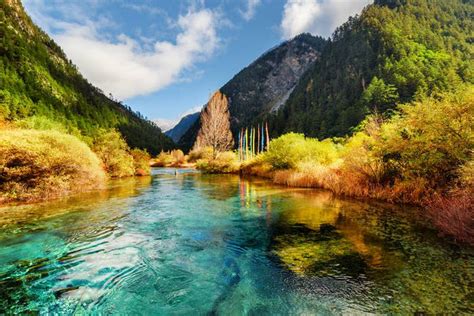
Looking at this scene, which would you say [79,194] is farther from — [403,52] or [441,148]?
[403,52]

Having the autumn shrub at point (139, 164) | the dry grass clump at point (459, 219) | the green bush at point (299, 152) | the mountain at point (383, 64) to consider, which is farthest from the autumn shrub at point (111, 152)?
the mountain at point (383, 64)

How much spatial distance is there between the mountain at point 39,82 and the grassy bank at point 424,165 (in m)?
63.8

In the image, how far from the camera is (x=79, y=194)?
19844 millimetres

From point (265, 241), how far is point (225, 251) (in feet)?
5.37

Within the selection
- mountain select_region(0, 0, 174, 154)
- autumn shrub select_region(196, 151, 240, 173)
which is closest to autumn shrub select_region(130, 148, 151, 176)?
autumn shrub select_region(196, 151, 240, 173)

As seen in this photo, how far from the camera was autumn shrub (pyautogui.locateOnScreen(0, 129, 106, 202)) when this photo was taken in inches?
626

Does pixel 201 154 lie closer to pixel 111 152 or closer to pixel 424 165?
pixel 111 152

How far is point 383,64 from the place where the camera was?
99875 mm

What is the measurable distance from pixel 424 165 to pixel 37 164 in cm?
2122

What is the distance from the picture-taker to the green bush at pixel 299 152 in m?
25.7

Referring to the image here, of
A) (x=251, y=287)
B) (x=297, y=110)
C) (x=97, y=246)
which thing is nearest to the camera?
(x=251, y=287)

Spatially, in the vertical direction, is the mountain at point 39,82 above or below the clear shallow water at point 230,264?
→ above

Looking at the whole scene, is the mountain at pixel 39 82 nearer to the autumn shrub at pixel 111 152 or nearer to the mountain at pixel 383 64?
the autumn shrub at pixel 111 152

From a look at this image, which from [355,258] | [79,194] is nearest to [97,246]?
[355,258]
